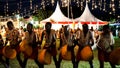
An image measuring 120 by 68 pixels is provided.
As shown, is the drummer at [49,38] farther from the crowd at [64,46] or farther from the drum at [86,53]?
the drum at [86,53]

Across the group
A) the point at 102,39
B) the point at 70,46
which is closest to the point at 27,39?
the point at 70,46

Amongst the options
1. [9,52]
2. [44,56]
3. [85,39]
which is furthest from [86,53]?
[9,52]

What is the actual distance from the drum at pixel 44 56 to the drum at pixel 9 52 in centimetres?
163

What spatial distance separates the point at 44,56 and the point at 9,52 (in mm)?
2192

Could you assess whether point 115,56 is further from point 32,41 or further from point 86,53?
point 32,41

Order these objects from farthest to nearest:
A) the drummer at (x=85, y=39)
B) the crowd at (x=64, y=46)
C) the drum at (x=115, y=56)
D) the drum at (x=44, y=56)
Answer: the drummer at (x=85, y=39), the crowd at (x=64, y=46), the drum at (x=44, y=56), the drum at (x=115, y=56)

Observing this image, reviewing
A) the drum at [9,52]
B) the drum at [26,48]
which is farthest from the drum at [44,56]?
the drum at [9,52]

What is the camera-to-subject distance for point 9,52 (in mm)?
15383

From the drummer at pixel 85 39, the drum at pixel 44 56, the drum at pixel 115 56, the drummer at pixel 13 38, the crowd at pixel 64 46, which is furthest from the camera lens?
the drummer at pixel 13 38

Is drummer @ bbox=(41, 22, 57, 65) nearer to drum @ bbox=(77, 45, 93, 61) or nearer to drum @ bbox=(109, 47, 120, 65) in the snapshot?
drum @ bbox=(77, 45, 93, 61)

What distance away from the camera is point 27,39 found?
48.0 ft

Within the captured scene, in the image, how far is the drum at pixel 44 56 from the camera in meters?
13.7

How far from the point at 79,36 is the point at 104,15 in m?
113

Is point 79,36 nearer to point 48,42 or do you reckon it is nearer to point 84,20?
point 48,42
